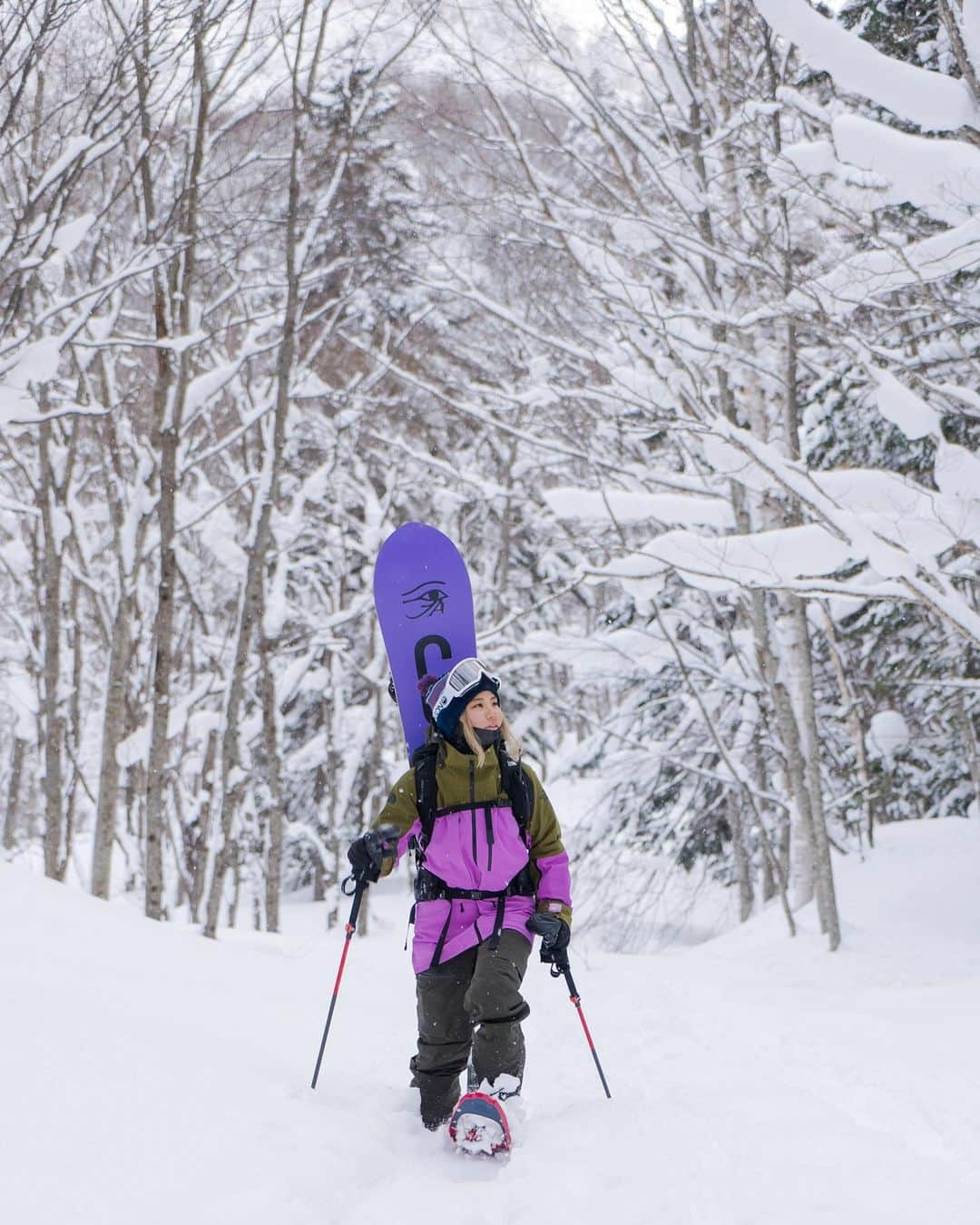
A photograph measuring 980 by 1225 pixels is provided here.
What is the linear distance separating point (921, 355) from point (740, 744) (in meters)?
4.28

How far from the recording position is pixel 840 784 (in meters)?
10.6

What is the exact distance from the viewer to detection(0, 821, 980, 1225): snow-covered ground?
2.47 metres

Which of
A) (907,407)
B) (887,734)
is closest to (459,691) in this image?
(907,407)

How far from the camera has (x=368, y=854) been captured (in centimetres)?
340

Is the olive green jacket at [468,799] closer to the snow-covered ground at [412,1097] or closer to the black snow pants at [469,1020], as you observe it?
the black snow pants at [469,1020]

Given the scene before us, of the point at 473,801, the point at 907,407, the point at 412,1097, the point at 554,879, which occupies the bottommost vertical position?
the point at 412,1097

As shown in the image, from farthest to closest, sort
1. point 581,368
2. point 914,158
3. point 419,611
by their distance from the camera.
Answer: point 581,368 → point 419,611 → point 914,158

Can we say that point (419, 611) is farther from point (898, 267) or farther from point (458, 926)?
point (898, 267)

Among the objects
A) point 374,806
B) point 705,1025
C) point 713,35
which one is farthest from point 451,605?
point 374,806

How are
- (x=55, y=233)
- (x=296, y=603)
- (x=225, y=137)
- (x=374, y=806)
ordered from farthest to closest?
(x=296, y=603) < (x=374, y=806) < (x=225, y=137) < (x=55, y=233)

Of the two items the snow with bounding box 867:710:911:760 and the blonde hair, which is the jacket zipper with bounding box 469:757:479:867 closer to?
the blonde hair

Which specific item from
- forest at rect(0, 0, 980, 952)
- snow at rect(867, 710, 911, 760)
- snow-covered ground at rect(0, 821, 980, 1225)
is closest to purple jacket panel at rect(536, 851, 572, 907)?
snow-covered ground at rect(0, 821, 980, 1225)

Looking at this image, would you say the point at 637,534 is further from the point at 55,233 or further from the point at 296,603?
the point at 55,233

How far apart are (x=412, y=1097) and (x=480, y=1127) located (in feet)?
2.38
